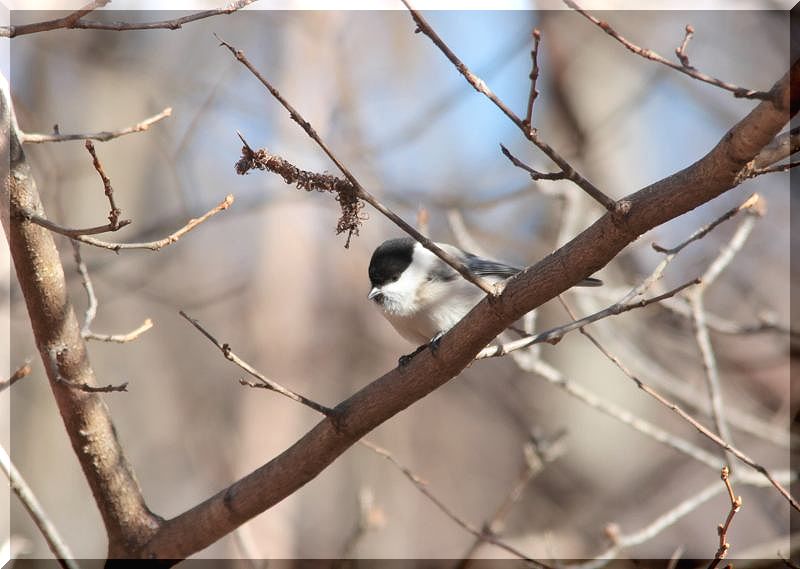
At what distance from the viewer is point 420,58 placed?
30.3ft

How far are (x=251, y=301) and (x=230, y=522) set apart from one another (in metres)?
5.93

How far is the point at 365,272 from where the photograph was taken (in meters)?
7.37

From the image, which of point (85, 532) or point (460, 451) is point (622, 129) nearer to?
point (460, 451)

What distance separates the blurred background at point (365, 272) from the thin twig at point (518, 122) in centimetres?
208

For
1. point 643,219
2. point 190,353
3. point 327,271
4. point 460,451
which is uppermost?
point 327,271

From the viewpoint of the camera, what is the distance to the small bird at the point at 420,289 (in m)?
2.97

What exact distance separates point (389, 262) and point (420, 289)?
195 millimetres

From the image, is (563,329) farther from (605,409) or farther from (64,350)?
(64,350)

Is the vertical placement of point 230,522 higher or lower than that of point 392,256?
lower

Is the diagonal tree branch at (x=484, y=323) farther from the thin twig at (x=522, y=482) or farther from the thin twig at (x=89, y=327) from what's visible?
the thin twig at (x=522, y=482)

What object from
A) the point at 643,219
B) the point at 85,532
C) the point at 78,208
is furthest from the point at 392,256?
the point at 78,208

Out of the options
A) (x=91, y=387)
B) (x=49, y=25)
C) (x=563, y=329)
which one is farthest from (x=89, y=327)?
(x=563, y=329)

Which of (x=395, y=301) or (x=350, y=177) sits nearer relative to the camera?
(x=350, y=177)

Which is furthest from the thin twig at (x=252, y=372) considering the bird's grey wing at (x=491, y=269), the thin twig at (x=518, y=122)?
the bird's grey wing at (x=491, y=269)
